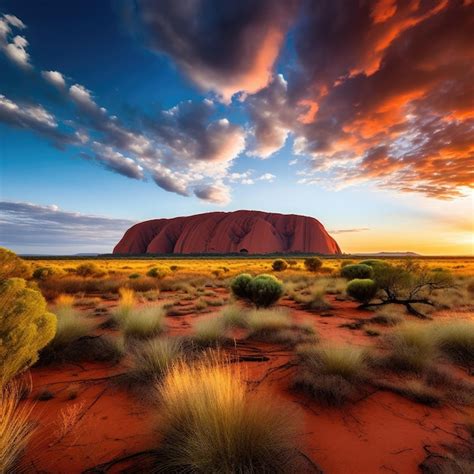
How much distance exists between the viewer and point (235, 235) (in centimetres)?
9494

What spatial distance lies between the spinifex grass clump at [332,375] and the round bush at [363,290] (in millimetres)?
6753

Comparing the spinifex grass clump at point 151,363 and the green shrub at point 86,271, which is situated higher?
the spinifex grass clump at point 151,363

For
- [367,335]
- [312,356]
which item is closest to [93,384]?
[312,356]

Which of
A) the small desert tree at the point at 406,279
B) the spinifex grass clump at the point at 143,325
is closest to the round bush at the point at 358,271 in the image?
the small desert tree at the point at 406,279

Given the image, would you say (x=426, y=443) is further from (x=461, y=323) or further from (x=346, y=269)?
(x=346, y=269)

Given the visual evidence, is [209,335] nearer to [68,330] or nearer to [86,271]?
[68,330]

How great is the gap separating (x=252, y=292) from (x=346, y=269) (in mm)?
9016

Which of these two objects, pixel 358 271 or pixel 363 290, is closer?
pixel 363 290

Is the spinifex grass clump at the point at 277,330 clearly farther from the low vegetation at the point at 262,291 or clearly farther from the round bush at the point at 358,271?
the round bush at the point at 358,271

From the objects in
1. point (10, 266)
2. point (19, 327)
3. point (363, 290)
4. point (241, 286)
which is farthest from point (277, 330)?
point (10, 266)

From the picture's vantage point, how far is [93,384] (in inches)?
158

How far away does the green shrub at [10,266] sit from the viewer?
7230 millimetres

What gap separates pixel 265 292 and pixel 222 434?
25.3 ft

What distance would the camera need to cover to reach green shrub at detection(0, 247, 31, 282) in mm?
7230
